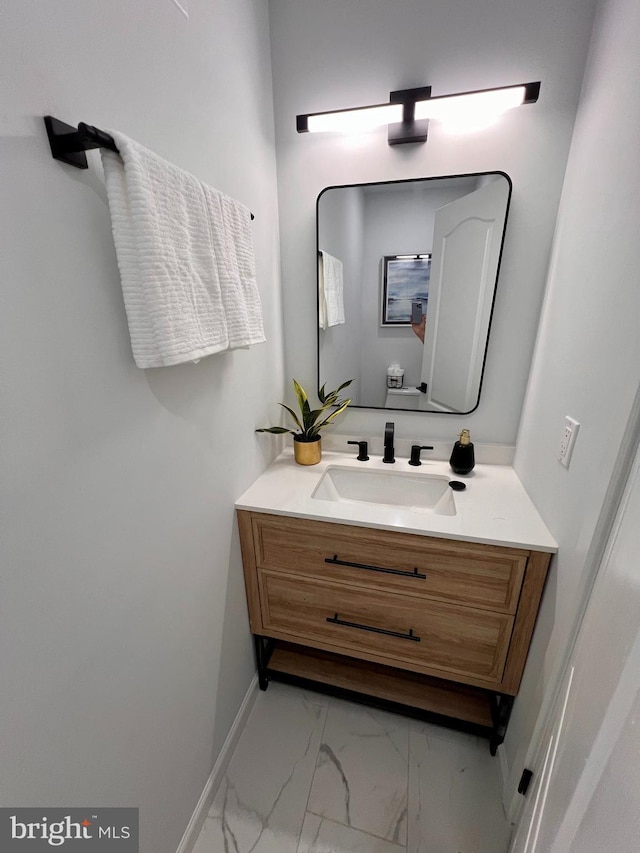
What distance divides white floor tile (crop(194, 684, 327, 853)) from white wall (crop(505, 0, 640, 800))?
2.33ft

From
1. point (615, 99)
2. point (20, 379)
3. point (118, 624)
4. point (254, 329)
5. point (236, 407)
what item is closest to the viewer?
point (20, 379)

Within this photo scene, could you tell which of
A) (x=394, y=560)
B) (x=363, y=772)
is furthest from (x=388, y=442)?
(x=363, y=772)

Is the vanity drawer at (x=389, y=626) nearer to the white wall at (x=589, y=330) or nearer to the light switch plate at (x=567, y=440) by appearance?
the white wall at (x=589, y=330)

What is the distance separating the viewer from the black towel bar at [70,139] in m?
0.52

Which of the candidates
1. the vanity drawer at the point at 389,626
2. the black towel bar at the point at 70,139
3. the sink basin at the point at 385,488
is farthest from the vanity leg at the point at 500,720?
the black towel bar at the point at 70,139

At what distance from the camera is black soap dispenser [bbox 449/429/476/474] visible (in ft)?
4.41

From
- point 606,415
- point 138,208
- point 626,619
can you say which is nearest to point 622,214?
point 606,415

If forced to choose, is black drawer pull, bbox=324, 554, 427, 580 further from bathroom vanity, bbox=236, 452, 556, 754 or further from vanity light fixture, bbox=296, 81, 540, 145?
vanity light fixture, bbox=296, 81, 540, 145

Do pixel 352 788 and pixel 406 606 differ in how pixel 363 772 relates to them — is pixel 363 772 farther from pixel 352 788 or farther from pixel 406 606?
pixel 406 606

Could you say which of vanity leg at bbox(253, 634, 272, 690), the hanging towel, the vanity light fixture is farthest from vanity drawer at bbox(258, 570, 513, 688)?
the vanity light fixture

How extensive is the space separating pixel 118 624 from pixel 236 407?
0.66 metres

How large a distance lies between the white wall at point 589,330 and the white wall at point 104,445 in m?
0.97

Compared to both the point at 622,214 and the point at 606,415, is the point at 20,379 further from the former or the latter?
the point at 622,214

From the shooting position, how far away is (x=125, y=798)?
77 centimetres
